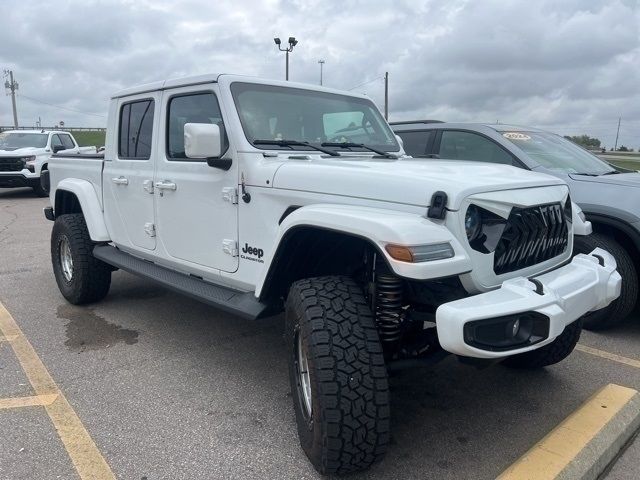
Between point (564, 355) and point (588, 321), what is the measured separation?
1282mm

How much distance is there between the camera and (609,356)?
408cm

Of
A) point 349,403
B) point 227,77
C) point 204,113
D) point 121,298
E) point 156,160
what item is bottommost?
point 121,298

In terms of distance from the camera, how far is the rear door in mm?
4191

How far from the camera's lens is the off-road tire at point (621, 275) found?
4352mm

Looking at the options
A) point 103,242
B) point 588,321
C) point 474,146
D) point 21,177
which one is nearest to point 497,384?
point 588,321

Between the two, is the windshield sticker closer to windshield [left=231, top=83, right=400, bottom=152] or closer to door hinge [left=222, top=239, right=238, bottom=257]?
windshield [left=231, top=83, right=400, bottom=152]

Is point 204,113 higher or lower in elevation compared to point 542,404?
higher

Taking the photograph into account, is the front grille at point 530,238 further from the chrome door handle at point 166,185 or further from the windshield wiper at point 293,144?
the chrome door handle at point 166,185

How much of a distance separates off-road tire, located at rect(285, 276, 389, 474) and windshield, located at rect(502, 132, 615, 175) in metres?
3.33

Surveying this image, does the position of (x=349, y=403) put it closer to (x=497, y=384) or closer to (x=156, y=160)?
(x=497, y=384)

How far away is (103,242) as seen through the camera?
16.4 ft

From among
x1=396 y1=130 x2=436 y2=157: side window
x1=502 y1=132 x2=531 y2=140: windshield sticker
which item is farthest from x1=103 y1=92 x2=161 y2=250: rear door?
x1=502 y1=132 x2=531 y2=140: windshield sticker

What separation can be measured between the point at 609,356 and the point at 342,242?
8.22ft

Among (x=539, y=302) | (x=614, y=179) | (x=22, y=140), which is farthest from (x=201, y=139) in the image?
(x=22, y=140)
